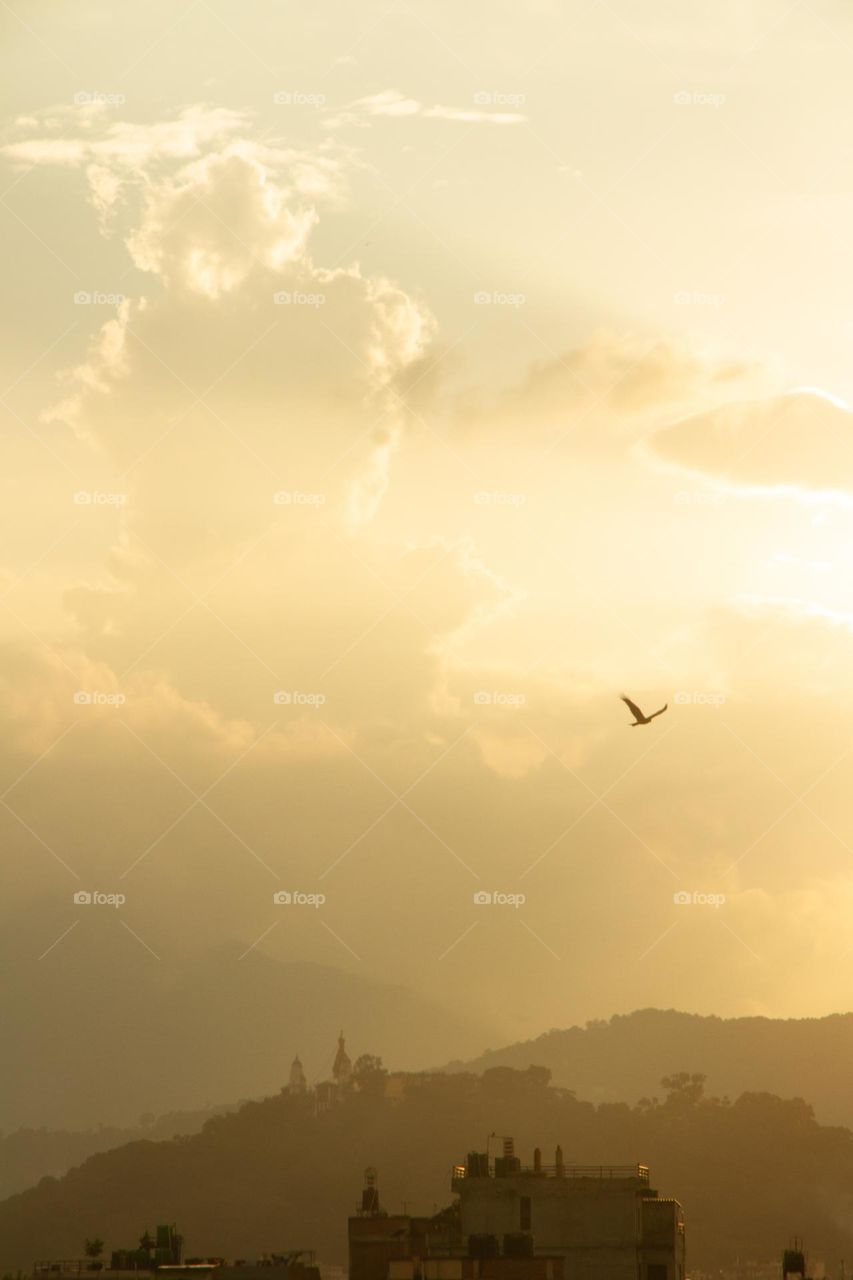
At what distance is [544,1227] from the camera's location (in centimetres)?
6334

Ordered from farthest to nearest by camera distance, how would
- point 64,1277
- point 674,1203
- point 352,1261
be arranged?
point 674,1203 < point 352,1261 < point 64,1277

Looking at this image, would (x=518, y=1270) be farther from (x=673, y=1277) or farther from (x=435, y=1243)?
(x=673, y=1277)

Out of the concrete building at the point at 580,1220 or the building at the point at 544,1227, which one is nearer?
the building at the point at 544,1227

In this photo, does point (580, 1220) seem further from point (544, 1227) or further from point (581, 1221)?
point (544, 1227)

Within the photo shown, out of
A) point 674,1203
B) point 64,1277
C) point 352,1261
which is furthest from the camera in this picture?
point 674,1203

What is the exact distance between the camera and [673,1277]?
6444 centimetres

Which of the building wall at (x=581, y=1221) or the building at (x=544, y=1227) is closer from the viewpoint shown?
the building at (x=544, y=1227)

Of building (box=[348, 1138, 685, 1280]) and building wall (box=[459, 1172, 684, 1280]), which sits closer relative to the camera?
building (box=[348, 1138, 685, 1280])

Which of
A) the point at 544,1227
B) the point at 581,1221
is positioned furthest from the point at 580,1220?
the point at 544,1227

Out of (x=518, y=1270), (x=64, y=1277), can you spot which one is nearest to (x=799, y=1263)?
(x=518, y=1270)

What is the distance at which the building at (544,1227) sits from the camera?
6109 centimetres

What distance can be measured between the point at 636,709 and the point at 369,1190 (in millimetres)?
19580

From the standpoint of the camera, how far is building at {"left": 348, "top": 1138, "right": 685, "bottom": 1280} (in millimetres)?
61094

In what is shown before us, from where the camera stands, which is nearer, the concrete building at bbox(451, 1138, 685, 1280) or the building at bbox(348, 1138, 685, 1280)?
the building at bbox(348, 1138, 685, 1280)
